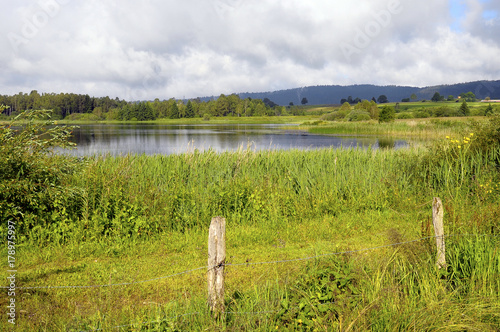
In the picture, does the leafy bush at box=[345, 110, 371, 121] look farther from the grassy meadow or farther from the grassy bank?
the grassy meadow

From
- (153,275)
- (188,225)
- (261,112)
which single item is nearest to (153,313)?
(153,275)

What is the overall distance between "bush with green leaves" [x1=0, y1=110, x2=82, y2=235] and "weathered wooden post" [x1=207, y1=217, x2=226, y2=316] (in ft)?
14.6

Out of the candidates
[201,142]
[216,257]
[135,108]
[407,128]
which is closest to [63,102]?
[135,108]

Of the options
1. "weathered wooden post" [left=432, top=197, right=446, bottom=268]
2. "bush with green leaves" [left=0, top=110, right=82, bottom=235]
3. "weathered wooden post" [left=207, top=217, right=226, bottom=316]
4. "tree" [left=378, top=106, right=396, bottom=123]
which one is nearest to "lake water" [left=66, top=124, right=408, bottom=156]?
"bush with green leaves" [left=0, top=110, right=82, bottom=235]

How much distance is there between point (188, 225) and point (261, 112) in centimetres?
14254

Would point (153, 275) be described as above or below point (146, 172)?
below

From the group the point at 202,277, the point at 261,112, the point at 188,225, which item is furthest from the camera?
the point at 261,112

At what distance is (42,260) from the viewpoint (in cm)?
608

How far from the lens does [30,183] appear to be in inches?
253

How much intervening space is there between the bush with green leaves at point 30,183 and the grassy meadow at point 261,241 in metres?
0.04

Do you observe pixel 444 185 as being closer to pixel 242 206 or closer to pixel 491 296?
pixel 242 206

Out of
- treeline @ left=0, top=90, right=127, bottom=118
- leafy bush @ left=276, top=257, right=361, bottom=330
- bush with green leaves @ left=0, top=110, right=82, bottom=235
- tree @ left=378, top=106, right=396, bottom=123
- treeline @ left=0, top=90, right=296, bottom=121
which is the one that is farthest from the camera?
treeline @ left=0, top=90, right=296, bottom=121

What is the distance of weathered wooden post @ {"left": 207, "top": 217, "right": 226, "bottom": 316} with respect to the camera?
10.4 feet

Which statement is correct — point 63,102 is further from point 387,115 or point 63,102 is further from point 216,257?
point 216,257
